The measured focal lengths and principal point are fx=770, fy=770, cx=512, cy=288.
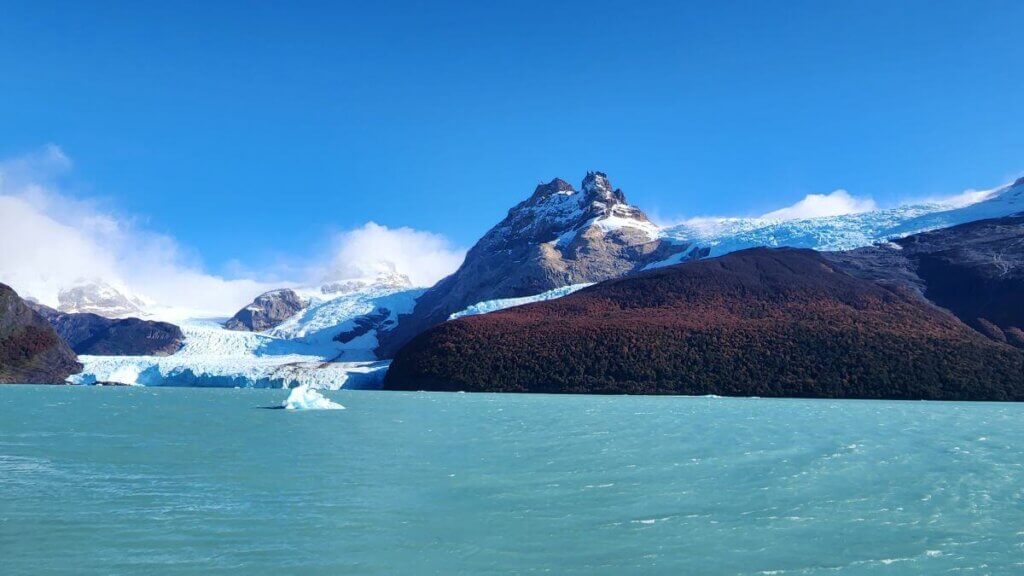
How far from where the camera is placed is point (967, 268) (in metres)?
135

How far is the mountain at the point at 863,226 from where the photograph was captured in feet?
548

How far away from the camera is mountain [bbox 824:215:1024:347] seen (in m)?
118

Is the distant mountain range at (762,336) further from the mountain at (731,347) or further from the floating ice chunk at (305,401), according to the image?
the floating ice chunk at (305,401)

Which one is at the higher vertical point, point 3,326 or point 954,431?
point 3,326

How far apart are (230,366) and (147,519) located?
118226 millimetres

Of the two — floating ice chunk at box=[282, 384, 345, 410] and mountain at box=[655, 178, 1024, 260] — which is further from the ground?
mountain at box=[655, 178, 1024, 260]

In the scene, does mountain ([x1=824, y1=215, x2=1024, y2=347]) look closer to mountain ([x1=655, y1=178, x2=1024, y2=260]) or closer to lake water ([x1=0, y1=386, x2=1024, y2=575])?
mountain ([x1=655, y1=178, x2=1024, y2=260])

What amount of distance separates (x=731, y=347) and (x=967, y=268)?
64930mm

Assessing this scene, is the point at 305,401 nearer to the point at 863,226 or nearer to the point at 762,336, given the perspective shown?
the point at 762,336

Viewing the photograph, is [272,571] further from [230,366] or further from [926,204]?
[926,204]

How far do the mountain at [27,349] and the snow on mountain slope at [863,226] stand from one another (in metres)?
137

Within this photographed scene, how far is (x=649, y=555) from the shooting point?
1513cm

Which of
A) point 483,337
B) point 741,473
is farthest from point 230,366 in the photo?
point 741,473

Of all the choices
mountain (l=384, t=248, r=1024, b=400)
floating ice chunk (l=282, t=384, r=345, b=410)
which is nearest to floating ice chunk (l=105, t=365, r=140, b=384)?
mountain (l=384, t=248, r=1024, b=400)
